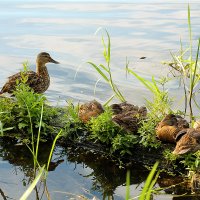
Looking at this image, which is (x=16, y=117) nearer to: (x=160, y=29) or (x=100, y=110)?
(x=100, y=110)

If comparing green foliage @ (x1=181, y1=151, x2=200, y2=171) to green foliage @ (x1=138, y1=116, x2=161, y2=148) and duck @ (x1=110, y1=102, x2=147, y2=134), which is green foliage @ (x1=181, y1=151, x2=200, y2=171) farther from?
duck @ (x1=110, y1=102, x2=147, y2=134)

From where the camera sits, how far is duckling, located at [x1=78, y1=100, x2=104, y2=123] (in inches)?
286

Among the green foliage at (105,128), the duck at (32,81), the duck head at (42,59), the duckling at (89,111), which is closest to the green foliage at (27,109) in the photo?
the duckling at (89,111)

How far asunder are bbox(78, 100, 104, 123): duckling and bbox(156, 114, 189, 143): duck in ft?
3.00

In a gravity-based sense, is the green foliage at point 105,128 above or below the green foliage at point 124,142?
above

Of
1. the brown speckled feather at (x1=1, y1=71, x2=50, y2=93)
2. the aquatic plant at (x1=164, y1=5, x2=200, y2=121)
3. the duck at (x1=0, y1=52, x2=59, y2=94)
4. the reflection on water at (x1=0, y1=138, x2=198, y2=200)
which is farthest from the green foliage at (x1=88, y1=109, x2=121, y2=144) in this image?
the brown speckled feather at (x1=1, y1=71, x2=50, y2=93)

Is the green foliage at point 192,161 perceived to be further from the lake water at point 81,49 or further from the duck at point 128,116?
the duck at point 128,116

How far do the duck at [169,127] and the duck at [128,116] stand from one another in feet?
1.07

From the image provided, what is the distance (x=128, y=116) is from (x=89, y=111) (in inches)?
22.6

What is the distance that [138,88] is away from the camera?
36.7ft

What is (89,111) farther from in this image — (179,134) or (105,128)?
(179,134)

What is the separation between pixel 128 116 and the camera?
279 inches

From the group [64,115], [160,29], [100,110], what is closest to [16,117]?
[64,115]

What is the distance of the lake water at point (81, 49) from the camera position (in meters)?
6.55
